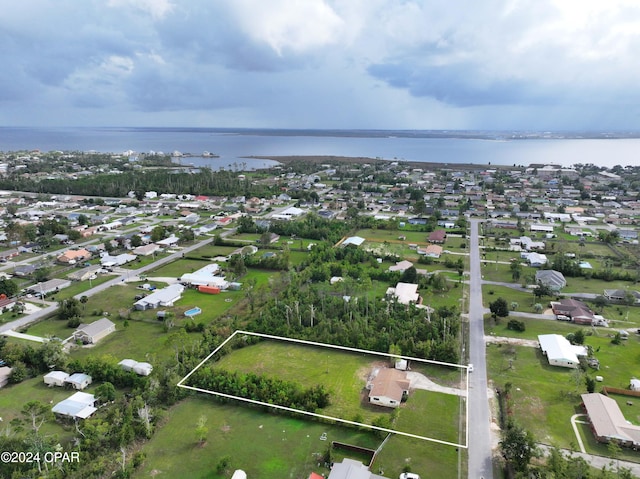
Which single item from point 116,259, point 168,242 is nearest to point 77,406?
point 116,259

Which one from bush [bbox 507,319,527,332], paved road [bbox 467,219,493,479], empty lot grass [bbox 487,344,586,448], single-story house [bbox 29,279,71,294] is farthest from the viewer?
single-story house [bbox 29,279,71,294]

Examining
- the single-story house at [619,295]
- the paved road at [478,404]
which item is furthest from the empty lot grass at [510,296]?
the single-story house at [619,295]

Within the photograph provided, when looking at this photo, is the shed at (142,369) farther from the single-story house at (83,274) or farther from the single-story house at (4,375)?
the single-story house at (83,274)

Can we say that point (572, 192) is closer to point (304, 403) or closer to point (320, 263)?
point (320, 263)

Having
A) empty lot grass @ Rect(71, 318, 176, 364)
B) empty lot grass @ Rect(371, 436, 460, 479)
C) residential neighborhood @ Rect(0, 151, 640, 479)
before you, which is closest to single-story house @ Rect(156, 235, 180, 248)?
residential neighborhood @ Rect(0, 151, 640, 479)

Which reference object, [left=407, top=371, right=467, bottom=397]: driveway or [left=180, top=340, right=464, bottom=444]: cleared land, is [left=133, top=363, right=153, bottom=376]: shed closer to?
[left=180, top=340, right=464, bottom=444]: cleared land

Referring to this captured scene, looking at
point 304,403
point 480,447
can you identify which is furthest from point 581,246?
point 304,403
